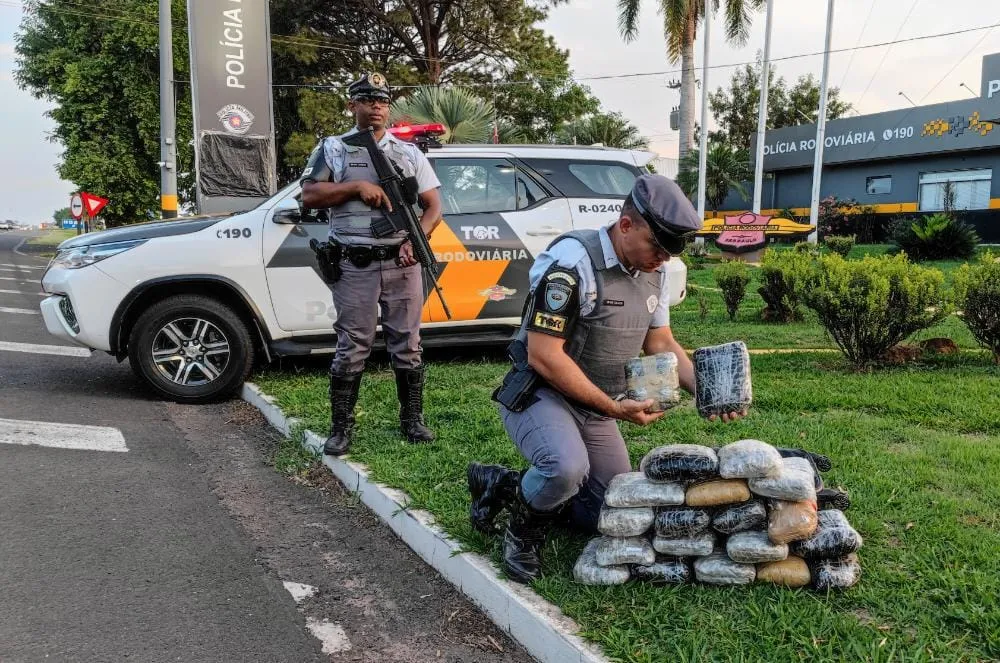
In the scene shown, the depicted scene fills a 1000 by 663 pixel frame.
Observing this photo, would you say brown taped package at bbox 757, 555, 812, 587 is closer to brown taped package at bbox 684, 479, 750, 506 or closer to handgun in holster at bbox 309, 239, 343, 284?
brown taped package at bbox 684, 479, 750, 506

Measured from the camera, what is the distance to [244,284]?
5.70 m

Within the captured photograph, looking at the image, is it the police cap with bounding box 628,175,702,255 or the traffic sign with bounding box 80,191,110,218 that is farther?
A: the traffic sign with bounding box 80,191,110,218

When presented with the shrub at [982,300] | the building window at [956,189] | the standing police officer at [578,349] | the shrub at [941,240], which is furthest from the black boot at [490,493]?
the building window at [956,189]

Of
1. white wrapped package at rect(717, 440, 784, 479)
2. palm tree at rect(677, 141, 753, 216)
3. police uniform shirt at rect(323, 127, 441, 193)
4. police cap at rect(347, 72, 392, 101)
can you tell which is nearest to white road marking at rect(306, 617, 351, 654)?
white wrapped package at rect(717, 440, 784, 479)

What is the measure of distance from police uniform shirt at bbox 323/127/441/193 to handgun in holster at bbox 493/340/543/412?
5.95 ft

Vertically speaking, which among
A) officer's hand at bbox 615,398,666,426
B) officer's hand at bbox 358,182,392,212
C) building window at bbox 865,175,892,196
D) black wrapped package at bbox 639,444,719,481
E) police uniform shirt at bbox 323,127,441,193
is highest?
building window at bbox 865,175,892,196

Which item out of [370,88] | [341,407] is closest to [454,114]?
[370,88]

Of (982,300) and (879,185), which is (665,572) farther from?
(879,185)

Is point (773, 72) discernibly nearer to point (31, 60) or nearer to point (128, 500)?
point (31, 60)

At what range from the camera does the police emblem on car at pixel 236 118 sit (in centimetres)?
1230

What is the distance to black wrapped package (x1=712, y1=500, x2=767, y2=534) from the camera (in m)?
2.65

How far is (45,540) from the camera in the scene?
3.35m

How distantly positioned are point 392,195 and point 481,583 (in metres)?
2.21

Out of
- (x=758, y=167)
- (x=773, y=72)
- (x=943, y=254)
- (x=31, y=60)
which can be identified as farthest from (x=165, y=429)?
(x=773, y=72)
